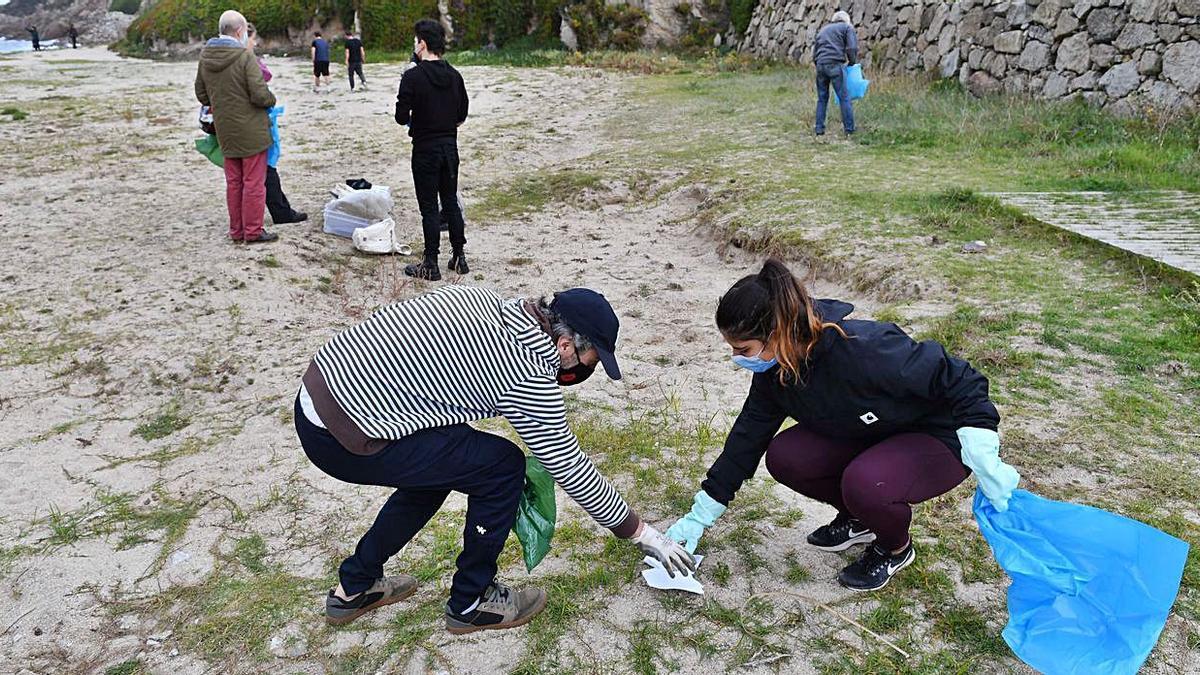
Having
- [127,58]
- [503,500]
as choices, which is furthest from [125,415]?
[127,58]

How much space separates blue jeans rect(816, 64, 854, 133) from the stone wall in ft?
8.53

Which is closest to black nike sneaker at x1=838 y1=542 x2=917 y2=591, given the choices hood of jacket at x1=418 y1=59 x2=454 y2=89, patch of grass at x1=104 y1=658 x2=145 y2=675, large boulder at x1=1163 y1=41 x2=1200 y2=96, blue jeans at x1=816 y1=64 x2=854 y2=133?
patch of grass at x1=104 y1=658 x2=145 y2=675

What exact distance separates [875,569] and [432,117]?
459cm

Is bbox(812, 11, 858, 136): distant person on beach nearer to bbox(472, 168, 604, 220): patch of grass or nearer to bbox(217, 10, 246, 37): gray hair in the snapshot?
bbox(472, 168, 604, 220): patch of grass

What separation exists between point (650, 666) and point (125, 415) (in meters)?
3.60

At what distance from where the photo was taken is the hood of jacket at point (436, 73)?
245 inches

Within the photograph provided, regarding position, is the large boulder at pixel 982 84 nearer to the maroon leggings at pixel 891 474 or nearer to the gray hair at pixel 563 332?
the maroon leggings at pixel 891 474

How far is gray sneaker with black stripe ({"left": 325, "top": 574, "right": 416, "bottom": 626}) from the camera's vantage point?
2.99 meters

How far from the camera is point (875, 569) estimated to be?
3.00m

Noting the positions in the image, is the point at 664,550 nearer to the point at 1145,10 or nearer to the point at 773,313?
the point at 773,313

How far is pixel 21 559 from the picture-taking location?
3.54 m

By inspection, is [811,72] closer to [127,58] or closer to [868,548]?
[868,548]

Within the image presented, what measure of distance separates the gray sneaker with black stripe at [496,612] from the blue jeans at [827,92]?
8775 mm

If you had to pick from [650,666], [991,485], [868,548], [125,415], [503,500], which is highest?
→ [991,485]
